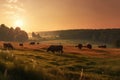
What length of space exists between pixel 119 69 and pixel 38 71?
18202mm

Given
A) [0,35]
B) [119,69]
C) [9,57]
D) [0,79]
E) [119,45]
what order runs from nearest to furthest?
[0,79] < [9,57] < [119,69] < [119,45] < [0,35]

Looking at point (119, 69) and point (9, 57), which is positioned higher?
point (9, 57)

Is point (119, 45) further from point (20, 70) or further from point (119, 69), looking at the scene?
point (20, 70)

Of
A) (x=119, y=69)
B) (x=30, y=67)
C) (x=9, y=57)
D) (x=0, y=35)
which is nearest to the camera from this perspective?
(x=30, y=67)

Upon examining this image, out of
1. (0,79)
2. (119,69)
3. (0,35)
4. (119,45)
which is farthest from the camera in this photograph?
(0,35)

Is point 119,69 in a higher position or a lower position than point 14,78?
lower

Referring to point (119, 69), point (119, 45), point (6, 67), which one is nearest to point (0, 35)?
point (119, 45)

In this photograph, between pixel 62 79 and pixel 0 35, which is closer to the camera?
pixel 62 79

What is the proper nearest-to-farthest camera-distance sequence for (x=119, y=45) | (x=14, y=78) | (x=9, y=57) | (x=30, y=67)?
(x=14, y=78)
(x=30, y=67)
(x=9, y=57)
(x=119, y=45)

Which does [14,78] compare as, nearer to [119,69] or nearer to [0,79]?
[0,79]

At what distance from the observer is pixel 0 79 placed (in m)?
9.98

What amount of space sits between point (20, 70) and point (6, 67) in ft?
2.37

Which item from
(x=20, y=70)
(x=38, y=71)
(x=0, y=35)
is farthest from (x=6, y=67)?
(x=0, y=35)

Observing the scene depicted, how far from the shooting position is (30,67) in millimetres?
11500
